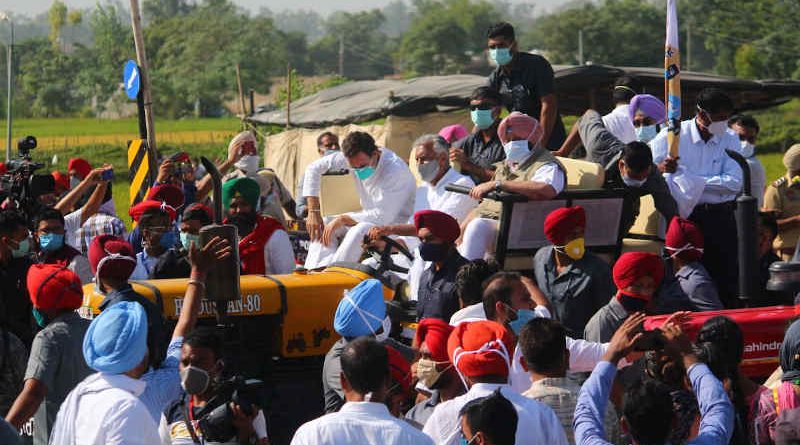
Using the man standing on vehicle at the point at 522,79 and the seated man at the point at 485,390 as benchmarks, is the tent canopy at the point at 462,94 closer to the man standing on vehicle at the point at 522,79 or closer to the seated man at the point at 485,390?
the man standing on vehicle at the point at 522,79

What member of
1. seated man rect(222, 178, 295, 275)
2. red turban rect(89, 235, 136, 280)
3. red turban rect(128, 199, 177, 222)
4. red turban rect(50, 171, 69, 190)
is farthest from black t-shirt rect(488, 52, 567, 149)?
red turban rect(50, 171, 69, 190)

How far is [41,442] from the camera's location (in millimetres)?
7152

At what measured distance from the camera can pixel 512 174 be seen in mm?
9078

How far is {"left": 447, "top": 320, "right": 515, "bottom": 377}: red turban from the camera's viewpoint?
5672 mm

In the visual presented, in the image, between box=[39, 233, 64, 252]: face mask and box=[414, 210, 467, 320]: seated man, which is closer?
box=[414, 210, 467, 320]: seated man

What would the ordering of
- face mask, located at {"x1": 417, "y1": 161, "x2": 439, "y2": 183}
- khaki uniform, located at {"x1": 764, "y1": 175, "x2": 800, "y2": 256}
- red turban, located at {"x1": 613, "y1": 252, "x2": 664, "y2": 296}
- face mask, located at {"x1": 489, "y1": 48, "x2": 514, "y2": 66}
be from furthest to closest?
khaki uniform, located at {"x1": 764, "y1": 175, "x2": 800, "y2": 256} < face mask, located at {"x1": 489, "y1": 48, "x2": 514, "y2": 66} < face mask, located at {"x1": 417, "y1": 161, "x2": 439, "y2": 183} < red turban, located at {"x1": 613, "y1": 252, "x2": 664, "y2": 296}

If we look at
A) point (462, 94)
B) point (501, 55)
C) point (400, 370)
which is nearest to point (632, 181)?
point (501, 55)

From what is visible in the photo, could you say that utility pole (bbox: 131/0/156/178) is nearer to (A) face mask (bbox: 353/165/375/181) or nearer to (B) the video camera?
(B) the video camera

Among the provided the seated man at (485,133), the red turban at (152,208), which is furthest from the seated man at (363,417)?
the seated man at (485,133)

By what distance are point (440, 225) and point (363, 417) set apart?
10.9 feet

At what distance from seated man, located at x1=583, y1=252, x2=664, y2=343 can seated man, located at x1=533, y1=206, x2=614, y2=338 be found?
0.70 meters

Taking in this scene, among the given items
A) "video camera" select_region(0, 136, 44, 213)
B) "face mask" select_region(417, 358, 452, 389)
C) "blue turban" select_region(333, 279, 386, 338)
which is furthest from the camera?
"video camera" select_region(0, 136, 44, 213)

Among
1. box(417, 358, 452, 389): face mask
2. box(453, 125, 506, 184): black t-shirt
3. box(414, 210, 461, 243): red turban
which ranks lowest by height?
box(417, 358, 452, 389): face mask

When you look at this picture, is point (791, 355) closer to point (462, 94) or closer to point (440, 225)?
point (440, 225)
